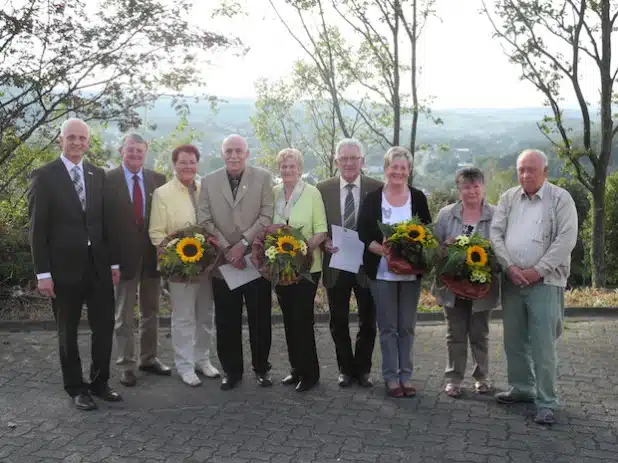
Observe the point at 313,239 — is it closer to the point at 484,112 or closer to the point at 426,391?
the point at 426,391

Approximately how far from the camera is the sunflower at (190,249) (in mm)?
6520

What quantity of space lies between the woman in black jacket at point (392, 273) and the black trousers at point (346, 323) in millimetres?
255

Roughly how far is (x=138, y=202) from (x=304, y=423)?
2.74m

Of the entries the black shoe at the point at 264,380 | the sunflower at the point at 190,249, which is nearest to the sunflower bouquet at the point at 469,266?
the black shoe at the point at 264,380

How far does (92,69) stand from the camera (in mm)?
11891

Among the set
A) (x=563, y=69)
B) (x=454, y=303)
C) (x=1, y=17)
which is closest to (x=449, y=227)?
(x=454, y=303)

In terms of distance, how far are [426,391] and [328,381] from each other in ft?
3.19

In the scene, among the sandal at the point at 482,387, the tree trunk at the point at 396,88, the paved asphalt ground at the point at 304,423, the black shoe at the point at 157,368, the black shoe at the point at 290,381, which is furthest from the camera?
the tree trunk at the point at 396,88

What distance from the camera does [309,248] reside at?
6.58 metres

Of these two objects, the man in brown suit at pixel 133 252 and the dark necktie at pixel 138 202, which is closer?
the man in brown suit at pixel 133 252

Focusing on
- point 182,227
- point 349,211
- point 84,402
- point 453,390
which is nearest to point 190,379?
point 84,402

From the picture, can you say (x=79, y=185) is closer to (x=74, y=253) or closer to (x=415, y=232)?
(x=74, y=253)

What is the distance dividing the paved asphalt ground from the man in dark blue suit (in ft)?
1.20

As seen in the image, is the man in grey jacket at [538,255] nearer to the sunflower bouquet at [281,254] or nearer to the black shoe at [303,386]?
the sunflower bouquet at [281,254]
